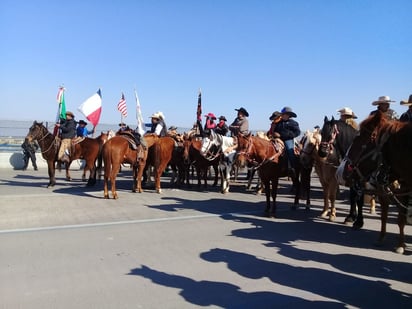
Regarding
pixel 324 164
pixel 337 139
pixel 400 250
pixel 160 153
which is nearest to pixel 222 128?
pixel 160 153

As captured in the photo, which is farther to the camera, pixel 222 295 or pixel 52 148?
pixel 52 148

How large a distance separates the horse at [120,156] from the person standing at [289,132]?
472 cm

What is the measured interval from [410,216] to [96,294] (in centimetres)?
471

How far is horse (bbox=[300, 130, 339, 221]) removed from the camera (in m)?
8.57

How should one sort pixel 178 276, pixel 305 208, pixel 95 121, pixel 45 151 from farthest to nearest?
pixel 95 121 < pixel 45 151 < pixel 305 208 < pixel 178 276

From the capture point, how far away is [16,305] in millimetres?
4062

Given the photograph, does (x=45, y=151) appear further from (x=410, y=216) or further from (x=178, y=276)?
(x=410, y=216)

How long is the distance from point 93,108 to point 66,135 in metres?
1.70

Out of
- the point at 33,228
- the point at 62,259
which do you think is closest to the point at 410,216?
the point at 62,259

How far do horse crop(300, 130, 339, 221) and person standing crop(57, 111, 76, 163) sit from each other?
915 cm

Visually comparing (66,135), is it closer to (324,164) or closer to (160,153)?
(160,153)

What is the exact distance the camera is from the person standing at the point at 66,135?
14148 mm

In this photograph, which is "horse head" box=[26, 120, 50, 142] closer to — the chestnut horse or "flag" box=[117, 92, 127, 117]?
the chestnut horse

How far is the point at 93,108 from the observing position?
51.2ft
